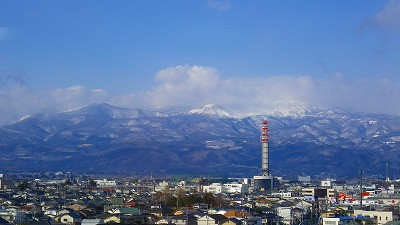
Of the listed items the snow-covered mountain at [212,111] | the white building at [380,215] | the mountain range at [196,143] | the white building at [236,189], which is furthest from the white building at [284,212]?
the snow-covered mountain at [212,111]

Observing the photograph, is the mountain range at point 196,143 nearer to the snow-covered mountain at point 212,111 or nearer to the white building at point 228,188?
the snow-covered mountain at point 212,111

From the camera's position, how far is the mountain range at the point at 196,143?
114 m

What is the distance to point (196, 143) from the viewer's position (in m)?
136

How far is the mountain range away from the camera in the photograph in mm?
114000

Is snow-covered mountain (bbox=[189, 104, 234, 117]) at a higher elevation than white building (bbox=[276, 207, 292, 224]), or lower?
higher

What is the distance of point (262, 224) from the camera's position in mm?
27828

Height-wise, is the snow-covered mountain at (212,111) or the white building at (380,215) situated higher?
the snow-covered mountain at (212,111)

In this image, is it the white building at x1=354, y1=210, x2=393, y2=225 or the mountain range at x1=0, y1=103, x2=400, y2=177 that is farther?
the mountain range at x1=0, y1=103, x2=400, y2=177

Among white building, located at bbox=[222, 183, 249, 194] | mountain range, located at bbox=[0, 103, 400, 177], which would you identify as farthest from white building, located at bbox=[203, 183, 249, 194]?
mountain range, located at bbox=[0, 103, 400, 177]

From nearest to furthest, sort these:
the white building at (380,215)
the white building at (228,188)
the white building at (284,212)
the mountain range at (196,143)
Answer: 1. the white building at (380,215)
2. the white building at (284,212)
3. the white building at (228,188)
4. the mountain range at (196,143)

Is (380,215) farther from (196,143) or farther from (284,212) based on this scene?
Result: (196,143)

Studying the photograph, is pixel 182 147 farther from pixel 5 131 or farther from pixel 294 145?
pixel 5 131

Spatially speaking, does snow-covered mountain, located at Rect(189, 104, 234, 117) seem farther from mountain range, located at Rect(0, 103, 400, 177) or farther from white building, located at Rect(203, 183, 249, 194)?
white building, located at Rect(203, 183, 249, 194)

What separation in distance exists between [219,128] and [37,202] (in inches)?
4992
